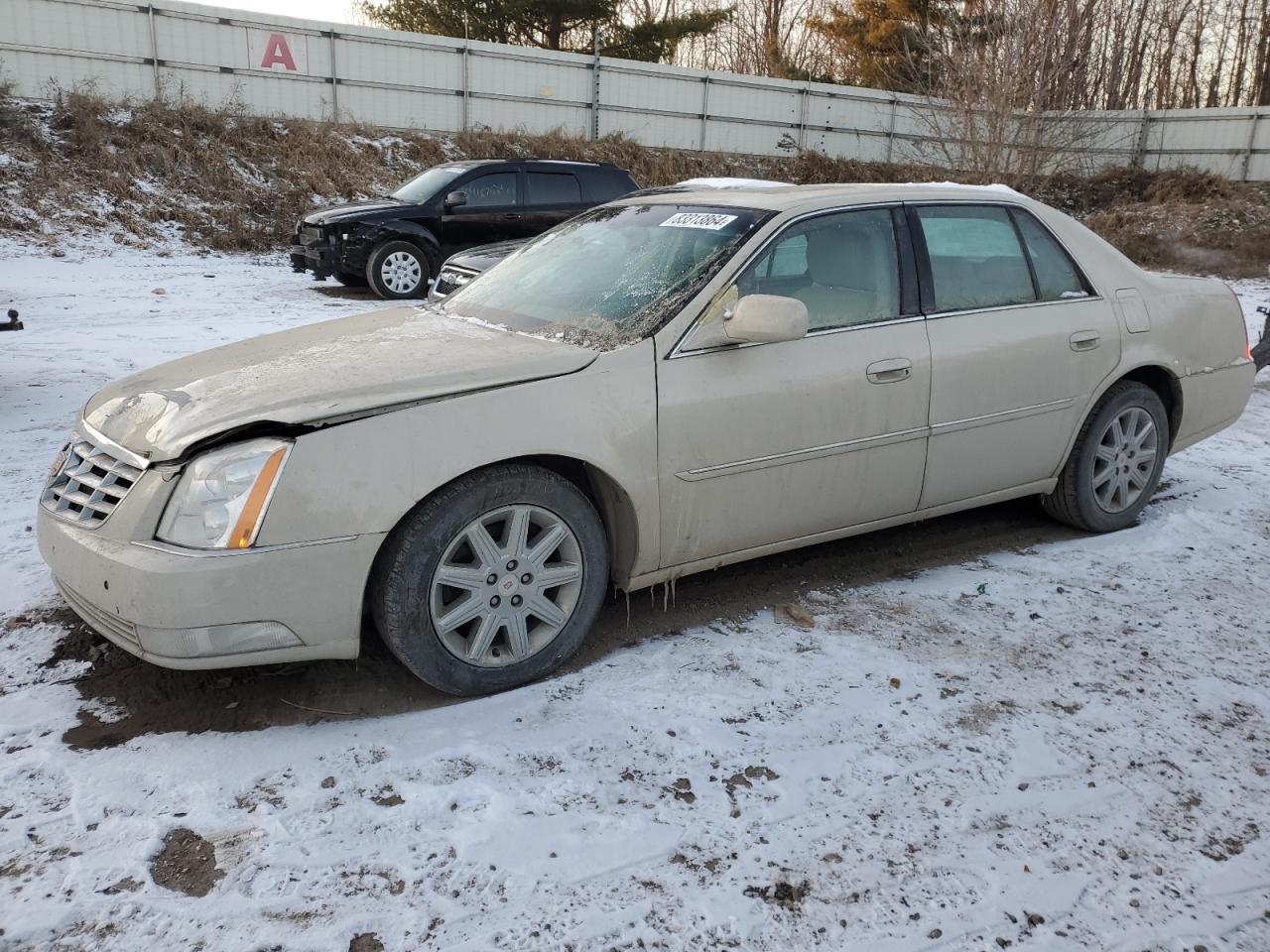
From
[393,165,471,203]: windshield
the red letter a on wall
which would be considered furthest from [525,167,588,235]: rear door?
the red letter a on wall

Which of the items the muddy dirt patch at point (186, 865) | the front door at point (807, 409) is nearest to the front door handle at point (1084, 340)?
the front door at point (807, 409)

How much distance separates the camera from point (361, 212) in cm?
1226

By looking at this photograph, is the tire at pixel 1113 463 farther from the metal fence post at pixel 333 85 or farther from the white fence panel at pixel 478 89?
the metal fence post at pixel 333 85

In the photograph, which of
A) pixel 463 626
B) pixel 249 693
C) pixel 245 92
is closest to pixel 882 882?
pixel 463 626

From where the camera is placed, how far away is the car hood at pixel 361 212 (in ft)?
40.1

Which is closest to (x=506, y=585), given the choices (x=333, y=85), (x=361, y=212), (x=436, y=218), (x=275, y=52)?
(x=361, y=212)

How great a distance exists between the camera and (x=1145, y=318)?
4.70 m

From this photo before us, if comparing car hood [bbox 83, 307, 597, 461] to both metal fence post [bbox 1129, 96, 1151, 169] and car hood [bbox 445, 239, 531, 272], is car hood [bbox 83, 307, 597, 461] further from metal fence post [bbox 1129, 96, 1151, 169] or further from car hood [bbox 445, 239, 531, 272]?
metal fence post [bbox 1129, 96, 1151, 169]

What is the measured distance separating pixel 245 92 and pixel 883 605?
20.5 m

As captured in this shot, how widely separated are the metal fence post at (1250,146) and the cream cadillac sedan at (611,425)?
25.1 m

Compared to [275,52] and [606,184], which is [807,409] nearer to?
[606,184]

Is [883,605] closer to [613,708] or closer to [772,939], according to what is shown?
[613,708]

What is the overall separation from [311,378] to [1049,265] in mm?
3188

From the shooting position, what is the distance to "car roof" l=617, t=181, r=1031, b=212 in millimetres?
3973
